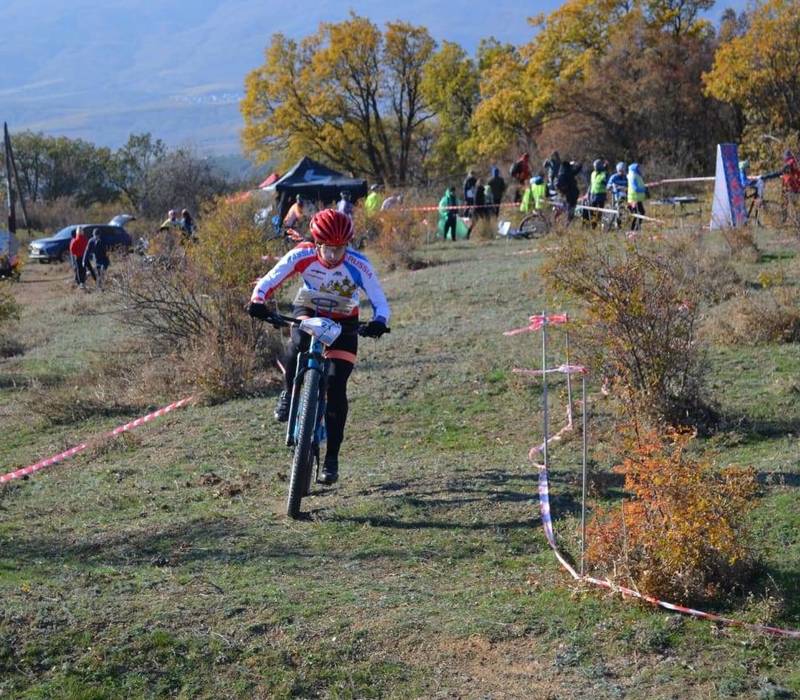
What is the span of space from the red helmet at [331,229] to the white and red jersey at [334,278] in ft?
0.52

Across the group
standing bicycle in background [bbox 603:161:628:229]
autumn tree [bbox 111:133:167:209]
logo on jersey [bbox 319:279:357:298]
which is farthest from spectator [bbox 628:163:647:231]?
autumn tree [bbox 111:133:167:209]

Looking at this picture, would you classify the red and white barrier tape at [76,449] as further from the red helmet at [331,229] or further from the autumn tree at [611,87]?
the autumn tree at [611,87]

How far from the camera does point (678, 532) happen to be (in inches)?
196

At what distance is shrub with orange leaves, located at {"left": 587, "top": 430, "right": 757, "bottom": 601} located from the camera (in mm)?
4969

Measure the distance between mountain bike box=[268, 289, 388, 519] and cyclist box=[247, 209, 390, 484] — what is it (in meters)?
0.04

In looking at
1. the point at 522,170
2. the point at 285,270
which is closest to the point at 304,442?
the point at 285,270

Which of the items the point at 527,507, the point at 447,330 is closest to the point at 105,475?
the point at 527,507

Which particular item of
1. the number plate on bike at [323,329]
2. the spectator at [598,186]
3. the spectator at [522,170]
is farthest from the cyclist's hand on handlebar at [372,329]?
the spectator at [522,170]

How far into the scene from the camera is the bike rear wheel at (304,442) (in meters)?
6.70

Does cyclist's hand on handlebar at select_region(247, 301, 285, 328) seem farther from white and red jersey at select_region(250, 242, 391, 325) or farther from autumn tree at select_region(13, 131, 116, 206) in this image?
autumn tree at select_region(13, 131, 116, 206)

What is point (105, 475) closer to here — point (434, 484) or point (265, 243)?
point (434, 484)

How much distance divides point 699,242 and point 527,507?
889 cm

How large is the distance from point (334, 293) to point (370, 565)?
1887 millimetres

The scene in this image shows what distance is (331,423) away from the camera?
23.1 feet
